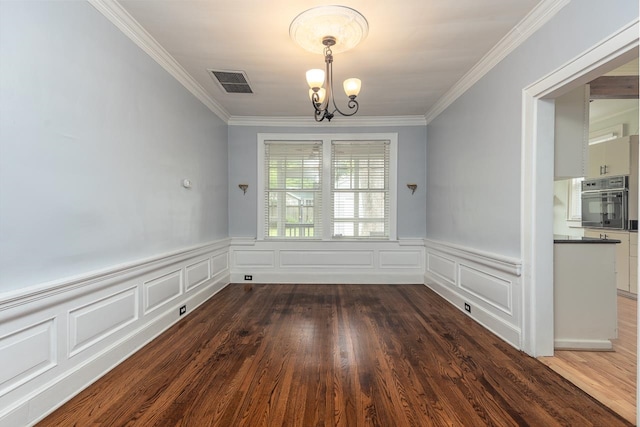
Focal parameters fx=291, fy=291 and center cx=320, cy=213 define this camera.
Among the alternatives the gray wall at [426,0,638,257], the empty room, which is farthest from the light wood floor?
the gray wall at [426,0,638,257]

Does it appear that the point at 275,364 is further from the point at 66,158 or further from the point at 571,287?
the point at 571,287

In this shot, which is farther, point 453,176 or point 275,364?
point 453,176

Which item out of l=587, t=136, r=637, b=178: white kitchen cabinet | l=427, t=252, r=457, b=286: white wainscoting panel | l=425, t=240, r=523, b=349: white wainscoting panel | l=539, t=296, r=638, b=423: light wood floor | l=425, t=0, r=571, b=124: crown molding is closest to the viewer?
l=539, t=296, r=638, b=423: light wood floor

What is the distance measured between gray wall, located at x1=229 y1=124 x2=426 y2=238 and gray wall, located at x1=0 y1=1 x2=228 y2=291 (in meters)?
1.79

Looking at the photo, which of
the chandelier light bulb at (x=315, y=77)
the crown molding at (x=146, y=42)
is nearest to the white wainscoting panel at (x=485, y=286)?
the chandelier light bulb at (x=315, y=77)

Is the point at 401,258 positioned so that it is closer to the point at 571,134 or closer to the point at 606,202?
the point at 571,134

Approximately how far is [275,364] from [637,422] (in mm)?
→ 2184

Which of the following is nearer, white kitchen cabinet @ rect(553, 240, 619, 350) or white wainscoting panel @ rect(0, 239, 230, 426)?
white wainscoting panel @ rect(0, 239, 230, 426)

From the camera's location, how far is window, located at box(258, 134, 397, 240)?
5035 mm

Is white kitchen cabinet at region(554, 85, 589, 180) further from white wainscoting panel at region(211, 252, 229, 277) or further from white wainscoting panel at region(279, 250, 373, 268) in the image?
white wainscoting panel at region(211, 252, 229, 277)

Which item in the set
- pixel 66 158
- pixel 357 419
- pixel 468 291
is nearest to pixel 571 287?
pixel 468 291

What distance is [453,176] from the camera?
3912 mm

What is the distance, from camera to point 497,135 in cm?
290

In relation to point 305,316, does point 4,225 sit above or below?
above
